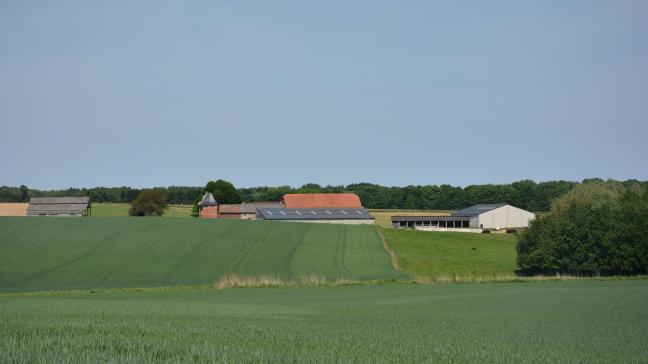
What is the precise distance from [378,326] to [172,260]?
42275 mm

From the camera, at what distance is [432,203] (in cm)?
15638

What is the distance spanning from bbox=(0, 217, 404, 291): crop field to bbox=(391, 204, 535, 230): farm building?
119 ft

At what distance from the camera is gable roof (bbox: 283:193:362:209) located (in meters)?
122

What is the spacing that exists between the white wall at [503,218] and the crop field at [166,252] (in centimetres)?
3841

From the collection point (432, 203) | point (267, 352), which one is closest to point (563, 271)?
point (267, 352)

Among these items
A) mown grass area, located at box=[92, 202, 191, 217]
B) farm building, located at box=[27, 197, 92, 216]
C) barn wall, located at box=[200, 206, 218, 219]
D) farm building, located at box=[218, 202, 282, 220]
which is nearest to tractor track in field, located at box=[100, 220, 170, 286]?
farm building, located at box=[27, 197, 92, 216]

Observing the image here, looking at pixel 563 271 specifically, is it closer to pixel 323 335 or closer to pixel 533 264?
pixel 533 264

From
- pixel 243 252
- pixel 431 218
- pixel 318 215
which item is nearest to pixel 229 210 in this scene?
pixel 318 215

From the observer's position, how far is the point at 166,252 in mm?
60531

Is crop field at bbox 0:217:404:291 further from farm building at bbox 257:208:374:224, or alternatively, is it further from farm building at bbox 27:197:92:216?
farm building at bbox 27:197:92:216

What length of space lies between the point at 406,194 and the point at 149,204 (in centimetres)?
6100

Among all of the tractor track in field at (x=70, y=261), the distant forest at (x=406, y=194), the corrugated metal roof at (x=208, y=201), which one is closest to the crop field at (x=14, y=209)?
the corrugated metal roof at (x=208, y=201)

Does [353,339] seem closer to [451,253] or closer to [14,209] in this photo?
[451,253]

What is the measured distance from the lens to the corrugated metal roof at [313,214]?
341 feet
